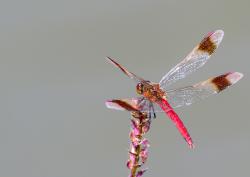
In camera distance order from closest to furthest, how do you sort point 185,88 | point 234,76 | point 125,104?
point 125,104 → point 234,76 → point 185,88

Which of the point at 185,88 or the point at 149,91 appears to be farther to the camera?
the point at 185,88

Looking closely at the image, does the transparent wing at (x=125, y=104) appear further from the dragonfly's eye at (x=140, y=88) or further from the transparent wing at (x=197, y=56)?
the transparent wing at (x=197, y=56)

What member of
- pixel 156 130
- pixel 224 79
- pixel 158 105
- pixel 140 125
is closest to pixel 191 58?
pixel 224 79

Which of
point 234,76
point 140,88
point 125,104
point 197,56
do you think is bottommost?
point 125,104

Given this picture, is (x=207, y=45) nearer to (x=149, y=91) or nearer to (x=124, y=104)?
(x=149, y=91)

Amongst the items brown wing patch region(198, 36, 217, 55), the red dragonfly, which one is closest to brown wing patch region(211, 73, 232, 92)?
the red dragonfly

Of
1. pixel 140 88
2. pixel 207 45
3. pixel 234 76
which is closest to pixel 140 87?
pixel 140 88

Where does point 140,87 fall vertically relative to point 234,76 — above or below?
below

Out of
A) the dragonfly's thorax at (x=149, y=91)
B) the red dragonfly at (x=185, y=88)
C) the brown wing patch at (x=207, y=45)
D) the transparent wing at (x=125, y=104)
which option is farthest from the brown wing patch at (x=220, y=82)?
the transparent wing at (x=125, y=104)
